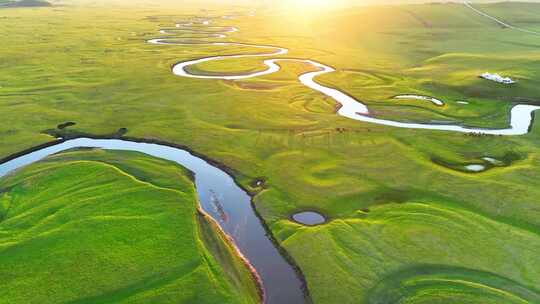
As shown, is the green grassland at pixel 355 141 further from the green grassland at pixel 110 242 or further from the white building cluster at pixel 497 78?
the green grassland at pixel 110 242

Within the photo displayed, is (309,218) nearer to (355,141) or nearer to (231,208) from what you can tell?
(231,208)

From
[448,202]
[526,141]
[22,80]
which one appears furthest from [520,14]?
[22,80]

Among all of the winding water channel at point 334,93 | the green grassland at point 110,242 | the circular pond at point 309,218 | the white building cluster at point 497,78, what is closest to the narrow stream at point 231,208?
the green grassland at point 110,242

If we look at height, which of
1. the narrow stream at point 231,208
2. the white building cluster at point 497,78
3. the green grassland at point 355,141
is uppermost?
the white building cluster at point 497,78

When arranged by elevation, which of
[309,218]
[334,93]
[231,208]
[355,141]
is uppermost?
[334,93]

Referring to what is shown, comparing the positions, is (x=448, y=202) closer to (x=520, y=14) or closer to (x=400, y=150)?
(x=400, y=150)

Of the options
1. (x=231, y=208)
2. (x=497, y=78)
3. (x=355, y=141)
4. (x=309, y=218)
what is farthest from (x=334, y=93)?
(x=231, y=208)
